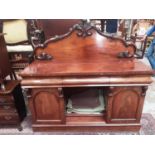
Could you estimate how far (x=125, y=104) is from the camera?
58.1 inches

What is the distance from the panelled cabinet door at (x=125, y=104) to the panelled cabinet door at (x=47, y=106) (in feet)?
1.46

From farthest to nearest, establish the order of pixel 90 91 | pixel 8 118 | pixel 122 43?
pixel 90 91 < pixel 8 118 < pixel 122 43

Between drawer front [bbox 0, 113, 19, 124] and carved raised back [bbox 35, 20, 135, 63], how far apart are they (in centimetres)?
66

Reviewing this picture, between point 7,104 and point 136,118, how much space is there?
123 centimetres

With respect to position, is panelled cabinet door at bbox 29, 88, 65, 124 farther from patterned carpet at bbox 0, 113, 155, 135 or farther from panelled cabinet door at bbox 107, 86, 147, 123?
panelled cabinet door at bbox 107, 86, 147, 123

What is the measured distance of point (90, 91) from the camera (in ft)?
6.28

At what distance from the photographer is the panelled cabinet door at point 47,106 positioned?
56.3 inches

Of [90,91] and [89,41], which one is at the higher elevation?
[89,41]

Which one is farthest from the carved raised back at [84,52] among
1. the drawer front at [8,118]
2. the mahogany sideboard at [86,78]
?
the drawer front at [8,118]

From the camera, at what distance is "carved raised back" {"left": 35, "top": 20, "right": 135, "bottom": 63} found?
1509 mm

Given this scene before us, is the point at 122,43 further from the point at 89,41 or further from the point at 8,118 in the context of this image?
the point at 8,118

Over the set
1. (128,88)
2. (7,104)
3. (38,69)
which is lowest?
(7,104)

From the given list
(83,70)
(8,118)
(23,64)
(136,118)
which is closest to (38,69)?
(83,70)

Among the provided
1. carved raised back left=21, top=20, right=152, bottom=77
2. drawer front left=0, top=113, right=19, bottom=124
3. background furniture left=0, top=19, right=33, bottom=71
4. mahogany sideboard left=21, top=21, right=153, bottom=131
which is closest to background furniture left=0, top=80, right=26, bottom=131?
drawer front left=0, top=113, right=19, bottom=124
